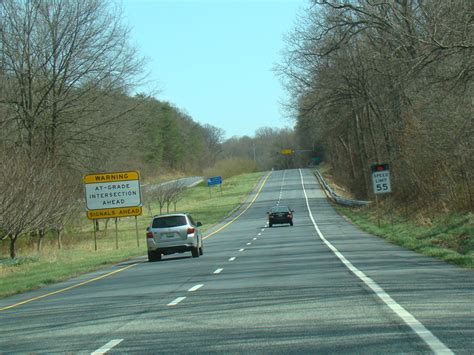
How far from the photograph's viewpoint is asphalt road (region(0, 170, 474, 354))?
30.0 feet

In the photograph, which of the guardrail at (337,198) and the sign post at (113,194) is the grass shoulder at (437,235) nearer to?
the sign post at (113,194)

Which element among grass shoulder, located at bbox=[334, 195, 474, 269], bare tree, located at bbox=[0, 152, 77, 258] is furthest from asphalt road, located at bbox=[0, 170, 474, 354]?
bare tree, located at bbox=[0, 152, 77, 258]

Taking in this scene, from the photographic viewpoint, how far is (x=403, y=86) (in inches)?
1237

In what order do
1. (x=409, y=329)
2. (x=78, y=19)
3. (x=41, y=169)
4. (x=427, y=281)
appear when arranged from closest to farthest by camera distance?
(x=409, y=329)
(x=427, y=281)
(x=41, y=169)
(x=78, y=19)

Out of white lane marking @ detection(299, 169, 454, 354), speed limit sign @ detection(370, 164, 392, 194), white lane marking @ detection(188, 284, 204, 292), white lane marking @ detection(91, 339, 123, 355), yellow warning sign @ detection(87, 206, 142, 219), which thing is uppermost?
speed limit sign @ detection(370, 164, 392, 194)

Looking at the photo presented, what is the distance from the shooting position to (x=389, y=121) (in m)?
54.6

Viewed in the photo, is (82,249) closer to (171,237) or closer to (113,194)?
(113,194)

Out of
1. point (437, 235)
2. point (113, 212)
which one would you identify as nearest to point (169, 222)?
point (437, 235)

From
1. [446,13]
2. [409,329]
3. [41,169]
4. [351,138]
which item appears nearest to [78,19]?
[41,169]

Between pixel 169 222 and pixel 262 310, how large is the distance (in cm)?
1743

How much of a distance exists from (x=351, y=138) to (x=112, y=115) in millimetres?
45588

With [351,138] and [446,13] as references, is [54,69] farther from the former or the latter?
[351,138]

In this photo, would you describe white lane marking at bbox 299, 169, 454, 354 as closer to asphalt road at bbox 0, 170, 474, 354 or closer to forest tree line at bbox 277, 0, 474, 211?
asphalt road at bbox 0, 170, 474, 354

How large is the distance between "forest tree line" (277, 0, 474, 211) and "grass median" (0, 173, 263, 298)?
41.0 feet
